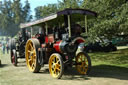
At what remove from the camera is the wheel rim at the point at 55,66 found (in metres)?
7.00

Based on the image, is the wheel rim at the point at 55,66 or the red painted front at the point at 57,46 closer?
the wheel rim at the point at 55,66

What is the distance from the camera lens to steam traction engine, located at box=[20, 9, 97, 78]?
270 inches

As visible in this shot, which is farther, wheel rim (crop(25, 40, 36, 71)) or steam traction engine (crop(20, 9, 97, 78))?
wheel rim (crop(25, 40, 36, 71))

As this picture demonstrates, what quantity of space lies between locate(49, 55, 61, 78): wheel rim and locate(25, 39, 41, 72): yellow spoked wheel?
3.04 feet

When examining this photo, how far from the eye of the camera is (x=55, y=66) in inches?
277

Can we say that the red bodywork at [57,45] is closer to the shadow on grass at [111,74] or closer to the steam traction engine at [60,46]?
the steam traction engine at [60,46]

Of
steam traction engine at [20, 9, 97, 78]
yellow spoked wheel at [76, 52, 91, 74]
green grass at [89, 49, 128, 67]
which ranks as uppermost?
steam traction engine at [20, 9, 97, 78]

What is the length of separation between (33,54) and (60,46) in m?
1.89

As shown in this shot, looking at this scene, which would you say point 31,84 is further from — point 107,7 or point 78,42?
point 107,7

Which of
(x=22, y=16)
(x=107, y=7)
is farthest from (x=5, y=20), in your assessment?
(x=107, y=7)

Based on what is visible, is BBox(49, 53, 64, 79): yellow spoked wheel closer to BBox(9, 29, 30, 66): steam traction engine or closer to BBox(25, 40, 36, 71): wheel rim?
BBox(25, 40, 36, 71): wheel rim

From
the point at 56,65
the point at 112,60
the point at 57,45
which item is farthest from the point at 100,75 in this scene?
the point at 112,60

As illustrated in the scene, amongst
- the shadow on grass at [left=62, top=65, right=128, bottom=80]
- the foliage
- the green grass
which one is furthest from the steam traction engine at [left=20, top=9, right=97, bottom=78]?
the foliage

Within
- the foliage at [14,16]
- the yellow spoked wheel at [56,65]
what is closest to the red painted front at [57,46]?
the yellow spoked wheel at [56,65]
